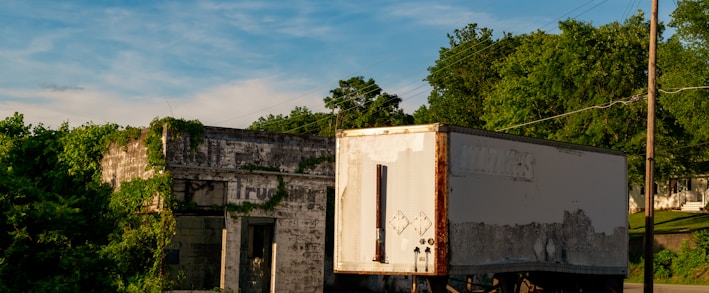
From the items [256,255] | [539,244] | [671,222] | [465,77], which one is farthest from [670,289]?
[465,77]

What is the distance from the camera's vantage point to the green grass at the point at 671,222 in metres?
57.9

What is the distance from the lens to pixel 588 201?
22.8 m

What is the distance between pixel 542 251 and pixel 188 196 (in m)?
12.1

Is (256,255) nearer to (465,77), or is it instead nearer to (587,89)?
(587,89)

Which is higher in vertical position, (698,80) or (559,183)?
(698,80)

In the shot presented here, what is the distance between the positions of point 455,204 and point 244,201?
1216cm

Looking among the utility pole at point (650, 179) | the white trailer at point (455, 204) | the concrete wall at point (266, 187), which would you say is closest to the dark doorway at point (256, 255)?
the concrete wall at point (266, 187)

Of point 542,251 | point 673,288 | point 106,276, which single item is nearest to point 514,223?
point 542,251

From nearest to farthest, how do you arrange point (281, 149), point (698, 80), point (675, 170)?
point (281, 149) < point (698, 80) < point (675, 170)

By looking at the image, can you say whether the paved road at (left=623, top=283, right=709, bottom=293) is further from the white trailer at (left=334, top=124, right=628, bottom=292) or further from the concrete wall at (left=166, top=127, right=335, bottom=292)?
the white trailer at (left=334, top=124, right=628, bottom=292)

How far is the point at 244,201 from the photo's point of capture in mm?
29516

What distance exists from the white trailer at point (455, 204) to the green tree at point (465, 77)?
53162 mm

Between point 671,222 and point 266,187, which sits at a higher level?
point 266,187

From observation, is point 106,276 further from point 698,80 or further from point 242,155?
point 698,80
